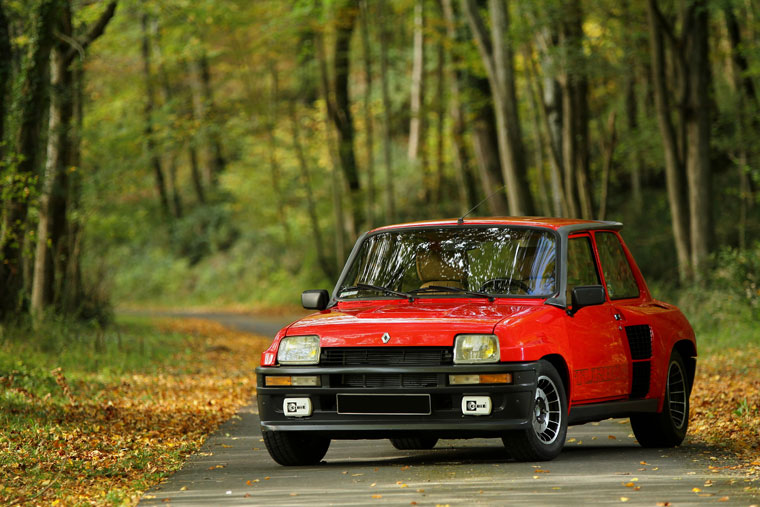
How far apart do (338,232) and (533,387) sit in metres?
31.7

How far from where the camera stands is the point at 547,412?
8516 mm

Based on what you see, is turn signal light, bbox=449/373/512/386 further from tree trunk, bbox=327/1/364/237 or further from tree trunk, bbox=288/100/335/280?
tree trunk, bbox=288/100/335/280

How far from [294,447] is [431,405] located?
1224mm

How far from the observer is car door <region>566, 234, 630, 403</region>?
29.2 ft

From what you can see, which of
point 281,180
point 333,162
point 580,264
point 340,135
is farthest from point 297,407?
point 281,180

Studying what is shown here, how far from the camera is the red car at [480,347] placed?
8070 millimetres

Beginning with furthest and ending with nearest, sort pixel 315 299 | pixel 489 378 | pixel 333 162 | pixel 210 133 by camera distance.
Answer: pixel 333 162 < pixel 210 133 < pixel 315 299 < pixel 489 378

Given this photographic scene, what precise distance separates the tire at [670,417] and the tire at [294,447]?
2.59m

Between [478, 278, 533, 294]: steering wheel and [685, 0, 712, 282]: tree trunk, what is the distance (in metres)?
14.4

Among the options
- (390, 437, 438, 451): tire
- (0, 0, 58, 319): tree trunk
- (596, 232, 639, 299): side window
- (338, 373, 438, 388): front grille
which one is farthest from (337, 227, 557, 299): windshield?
(0, 0, 58, 319): tree trunk

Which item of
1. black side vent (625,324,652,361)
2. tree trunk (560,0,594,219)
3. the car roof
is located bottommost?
black side vent (625,324,652,361)

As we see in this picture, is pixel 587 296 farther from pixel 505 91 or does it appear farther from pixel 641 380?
pixel 505 91

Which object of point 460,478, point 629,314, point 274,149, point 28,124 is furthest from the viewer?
point 274,149

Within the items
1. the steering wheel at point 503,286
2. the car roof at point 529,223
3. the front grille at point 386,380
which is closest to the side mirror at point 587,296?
the steering wheel at point 503,286
